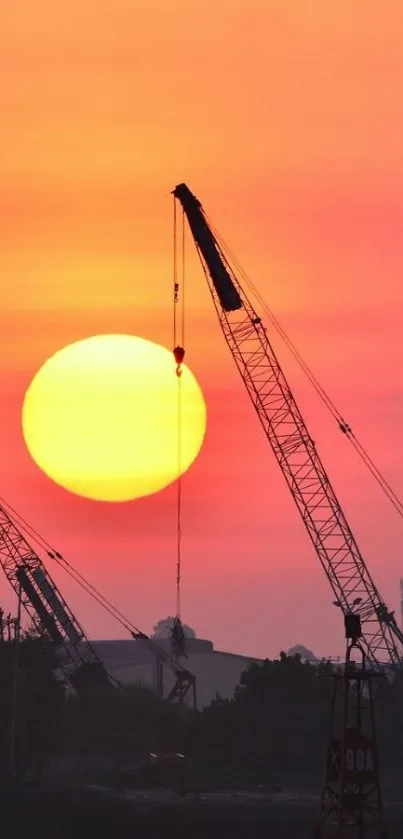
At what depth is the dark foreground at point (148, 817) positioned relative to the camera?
182500 millimetres

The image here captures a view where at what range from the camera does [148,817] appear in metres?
184

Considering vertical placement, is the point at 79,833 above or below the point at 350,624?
below

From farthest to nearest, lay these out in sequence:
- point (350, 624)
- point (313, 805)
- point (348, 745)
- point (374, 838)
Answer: point (313, 805) < point (374, 838) < point (350, 624) < point (348, 745)

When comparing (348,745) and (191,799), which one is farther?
(191,799)

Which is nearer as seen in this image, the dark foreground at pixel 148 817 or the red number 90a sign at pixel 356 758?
the red number 90a sign at pixel 356 758

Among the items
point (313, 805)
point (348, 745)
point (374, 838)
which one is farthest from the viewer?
point (313, 805)

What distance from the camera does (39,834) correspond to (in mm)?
185375

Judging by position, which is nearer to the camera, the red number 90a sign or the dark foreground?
the red number 90a sign

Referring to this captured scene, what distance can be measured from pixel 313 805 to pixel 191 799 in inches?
506

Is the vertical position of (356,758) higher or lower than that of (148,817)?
lower

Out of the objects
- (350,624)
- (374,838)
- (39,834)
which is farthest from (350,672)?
(39,834)

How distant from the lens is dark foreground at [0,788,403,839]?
18250 cm

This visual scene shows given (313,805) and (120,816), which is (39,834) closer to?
(120,816)

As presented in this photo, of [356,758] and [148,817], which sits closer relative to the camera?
[356,758]
